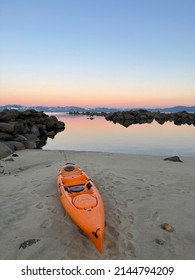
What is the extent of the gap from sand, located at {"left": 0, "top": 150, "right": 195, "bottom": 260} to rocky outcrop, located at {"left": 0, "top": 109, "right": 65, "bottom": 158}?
34.1ft

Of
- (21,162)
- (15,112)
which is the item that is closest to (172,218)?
(21,162)

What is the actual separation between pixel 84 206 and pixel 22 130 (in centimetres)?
2626

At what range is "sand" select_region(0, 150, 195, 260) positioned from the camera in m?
5.34

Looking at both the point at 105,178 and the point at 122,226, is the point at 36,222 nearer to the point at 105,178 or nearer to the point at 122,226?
the point at 122,226

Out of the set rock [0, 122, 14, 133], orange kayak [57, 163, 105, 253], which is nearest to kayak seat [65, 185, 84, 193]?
orange kayak [57, 163, 105, 253]

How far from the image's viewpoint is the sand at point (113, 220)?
5336 millimetres

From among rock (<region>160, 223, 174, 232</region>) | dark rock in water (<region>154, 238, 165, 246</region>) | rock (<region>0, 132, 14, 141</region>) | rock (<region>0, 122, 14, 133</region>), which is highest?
rock (<region>0, 122, 14, 133</region>)

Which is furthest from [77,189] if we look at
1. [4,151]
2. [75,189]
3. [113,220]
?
[4,151]

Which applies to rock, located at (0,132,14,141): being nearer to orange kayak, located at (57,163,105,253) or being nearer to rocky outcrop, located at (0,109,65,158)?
rocky outcrop, located at (0,109,65,158)

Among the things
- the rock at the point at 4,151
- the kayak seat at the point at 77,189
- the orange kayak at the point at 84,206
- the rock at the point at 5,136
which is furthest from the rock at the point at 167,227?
the rock at the point at 5,136

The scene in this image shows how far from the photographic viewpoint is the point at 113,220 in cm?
668

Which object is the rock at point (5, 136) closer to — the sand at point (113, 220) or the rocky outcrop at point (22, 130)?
the rocky outcrop at point (22, 130)

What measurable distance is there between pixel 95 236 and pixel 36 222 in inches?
83.1

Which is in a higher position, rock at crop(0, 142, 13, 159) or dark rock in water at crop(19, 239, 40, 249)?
dark rock in water at crop(19, 239, 40, 249)
